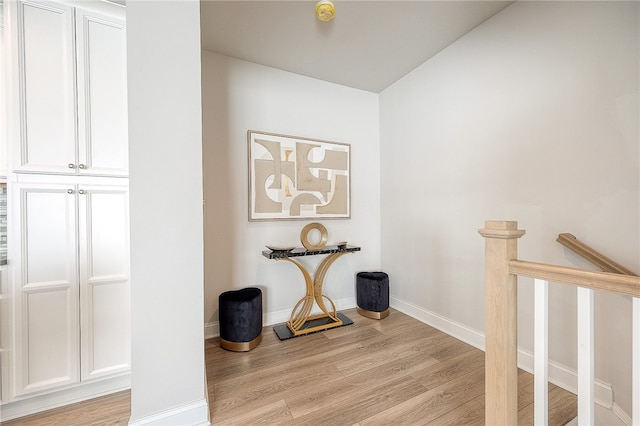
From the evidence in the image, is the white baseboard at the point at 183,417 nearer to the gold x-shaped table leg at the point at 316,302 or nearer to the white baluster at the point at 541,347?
the gold x-shaped table leg at the point at 316,302

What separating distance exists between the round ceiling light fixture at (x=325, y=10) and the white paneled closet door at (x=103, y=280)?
71.0 inches

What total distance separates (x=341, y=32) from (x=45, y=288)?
2.66 metres

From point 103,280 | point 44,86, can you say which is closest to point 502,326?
point 103,280

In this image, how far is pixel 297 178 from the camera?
2.72 m

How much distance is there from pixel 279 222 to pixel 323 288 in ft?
2.91

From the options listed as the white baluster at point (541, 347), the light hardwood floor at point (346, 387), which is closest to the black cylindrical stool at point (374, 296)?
the light hardwood floor at point (346, 387)

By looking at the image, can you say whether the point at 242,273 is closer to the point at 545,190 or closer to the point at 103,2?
the point at 103,2

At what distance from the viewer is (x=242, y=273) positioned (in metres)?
2.52

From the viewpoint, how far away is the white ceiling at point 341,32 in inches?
75.0

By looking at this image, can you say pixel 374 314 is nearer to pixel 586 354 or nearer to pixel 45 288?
pixel 586 354

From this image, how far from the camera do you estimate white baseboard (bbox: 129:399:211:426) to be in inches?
50.0

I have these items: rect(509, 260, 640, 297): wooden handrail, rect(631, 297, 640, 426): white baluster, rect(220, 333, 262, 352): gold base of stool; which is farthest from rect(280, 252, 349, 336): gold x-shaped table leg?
rect(631, 297, 640, 426): white baluster

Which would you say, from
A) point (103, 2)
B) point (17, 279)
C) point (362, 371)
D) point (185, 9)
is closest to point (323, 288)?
point (362, 371)

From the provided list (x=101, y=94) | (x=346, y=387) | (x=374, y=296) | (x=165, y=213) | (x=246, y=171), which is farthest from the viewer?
(x=374, y=296)
